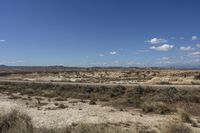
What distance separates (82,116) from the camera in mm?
24297

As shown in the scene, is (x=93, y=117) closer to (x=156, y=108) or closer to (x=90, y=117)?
(x=90, y=117)

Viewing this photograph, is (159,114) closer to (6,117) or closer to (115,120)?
(115,120)

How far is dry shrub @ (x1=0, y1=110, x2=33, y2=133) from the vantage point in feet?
37.3

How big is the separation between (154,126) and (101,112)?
7.26 metres

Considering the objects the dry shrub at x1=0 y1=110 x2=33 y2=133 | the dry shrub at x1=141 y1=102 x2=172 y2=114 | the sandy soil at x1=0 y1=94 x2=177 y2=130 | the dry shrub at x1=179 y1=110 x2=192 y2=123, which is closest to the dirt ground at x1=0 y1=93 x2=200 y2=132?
the sandy soil at x1=0 y1=94 x2=177 y2=130

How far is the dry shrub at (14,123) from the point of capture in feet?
37.3

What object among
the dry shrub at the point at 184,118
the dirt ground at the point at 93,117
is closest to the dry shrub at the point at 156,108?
the dirt ground at the point at 93,117

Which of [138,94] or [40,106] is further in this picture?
[138,94]

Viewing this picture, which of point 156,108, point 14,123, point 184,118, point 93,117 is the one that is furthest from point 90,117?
point 14,123

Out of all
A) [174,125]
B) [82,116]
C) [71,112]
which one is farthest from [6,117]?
[71,112]

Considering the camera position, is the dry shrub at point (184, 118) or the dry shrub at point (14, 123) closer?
the dry shrub at point (14, 123)

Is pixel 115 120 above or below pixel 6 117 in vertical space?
below

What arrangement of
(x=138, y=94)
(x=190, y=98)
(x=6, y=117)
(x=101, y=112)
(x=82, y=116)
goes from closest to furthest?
(x=6, y=117), (x=82, y=116), (x=101, y=112), (x=190, y=98), (x=138, y=94)

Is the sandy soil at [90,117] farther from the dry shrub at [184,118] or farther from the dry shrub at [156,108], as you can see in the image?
the dry shrub at [156,108]
